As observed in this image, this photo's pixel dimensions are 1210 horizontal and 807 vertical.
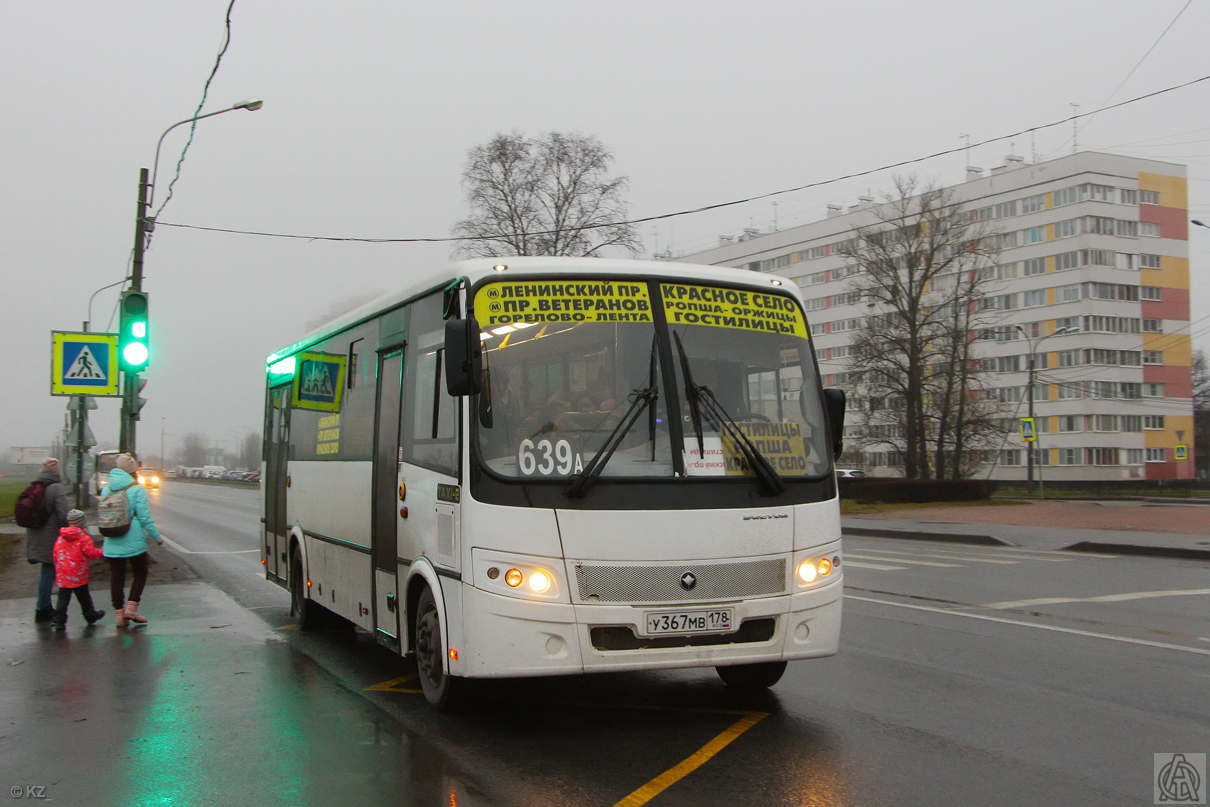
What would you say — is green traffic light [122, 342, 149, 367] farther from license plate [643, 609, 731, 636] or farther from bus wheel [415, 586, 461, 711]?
license plate [643, 609, 731, 636]

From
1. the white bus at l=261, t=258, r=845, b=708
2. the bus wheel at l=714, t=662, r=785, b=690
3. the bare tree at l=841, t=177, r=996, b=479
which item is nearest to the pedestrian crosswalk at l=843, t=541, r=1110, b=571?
the bus wheel at l=714, t=662, r=785, b=690

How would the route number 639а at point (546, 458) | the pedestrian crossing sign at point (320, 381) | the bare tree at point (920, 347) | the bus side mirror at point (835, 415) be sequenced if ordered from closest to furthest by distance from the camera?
the route number 639а at point (546, 458) → the bus side mirror at point (835, 415) → the pedestrian crossing sign at point (320, 381) → the bare tree at point (920, 347)

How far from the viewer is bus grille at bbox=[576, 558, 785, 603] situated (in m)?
5.98

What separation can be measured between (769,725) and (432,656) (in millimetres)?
2073

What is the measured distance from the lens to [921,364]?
4541 cm

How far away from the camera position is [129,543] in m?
10.7

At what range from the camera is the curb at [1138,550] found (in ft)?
61.0

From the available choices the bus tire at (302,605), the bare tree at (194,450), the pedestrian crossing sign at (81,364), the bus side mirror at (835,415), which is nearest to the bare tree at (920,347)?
the pedestrian crossing sign at (81,364)

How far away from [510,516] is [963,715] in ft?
9.79

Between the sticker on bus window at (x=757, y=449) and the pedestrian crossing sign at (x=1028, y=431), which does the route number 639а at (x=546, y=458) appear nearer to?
the sticker on bus window at (x=757, y=449)

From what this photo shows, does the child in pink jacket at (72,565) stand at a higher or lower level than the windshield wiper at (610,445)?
lower

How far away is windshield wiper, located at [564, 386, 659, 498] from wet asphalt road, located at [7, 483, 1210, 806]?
4.63ft

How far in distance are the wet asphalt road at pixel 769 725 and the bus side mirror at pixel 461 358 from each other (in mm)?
1948

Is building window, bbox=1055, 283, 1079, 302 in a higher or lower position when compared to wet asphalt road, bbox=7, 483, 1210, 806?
higher
